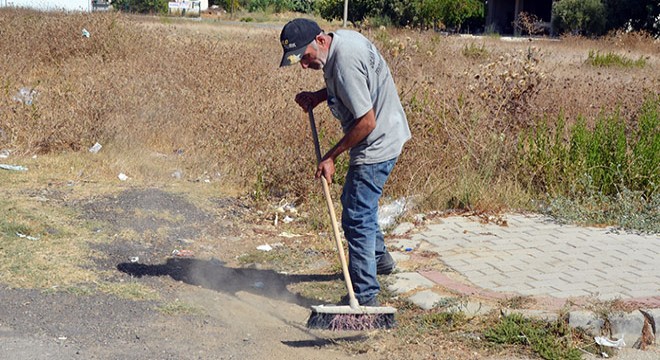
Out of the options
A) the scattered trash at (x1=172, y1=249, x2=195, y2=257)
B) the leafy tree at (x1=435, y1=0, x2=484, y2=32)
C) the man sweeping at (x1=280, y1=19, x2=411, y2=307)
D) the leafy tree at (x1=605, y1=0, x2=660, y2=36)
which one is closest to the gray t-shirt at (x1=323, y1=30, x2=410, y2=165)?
the man sweeping at (x1=280, y1=19, x2=411, y2=307)

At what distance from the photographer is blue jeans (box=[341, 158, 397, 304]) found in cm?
486

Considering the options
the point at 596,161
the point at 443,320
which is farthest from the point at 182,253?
the point at 596,161

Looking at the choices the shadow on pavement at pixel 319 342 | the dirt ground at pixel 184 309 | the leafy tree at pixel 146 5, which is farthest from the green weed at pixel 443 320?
the leafy tree at pixel 146 5

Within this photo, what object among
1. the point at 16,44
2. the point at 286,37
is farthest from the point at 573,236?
the point at 16,44

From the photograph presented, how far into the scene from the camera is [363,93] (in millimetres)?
4523

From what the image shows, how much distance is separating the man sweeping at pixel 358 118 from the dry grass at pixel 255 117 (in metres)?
2.56

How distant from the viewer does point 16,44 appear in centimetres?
1377

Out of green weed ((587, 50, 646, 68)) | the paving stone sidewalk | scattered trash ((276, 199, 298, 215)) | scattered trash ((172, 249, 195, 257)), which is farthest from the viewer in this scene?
green weed ((587, 50, 646, 68))

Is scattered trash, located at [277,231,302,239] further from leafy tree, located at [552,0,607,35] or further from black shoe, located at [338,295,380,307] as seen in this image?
leafy tree, located at [552,0,607,35]

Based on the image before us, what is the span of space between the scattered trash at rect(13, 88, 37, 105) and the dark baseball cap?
589 centimetres

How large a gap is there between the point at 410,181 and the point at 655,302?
9.47 ft

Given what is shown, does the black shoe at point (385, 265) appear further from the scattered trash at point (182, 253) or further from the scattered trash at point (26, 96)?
the scattered trash at point (26, 96)

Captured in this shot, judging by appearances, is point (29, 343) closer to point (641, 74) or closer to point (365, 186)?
point (365, 186)

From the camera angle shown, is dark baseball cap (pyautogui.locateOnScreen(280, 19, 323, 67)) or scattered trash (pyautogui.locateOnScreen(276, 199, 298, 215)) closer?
dark baseball cap (pyautogui.locateOnScreen(280, 19, 323, 67))
